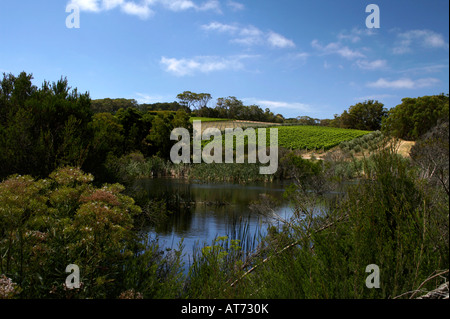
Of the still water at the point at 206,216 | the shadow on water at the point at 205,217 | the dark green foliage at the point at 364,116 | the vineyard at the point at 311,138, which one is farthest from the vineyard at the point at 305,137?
the shadow on water at the point at 205,217

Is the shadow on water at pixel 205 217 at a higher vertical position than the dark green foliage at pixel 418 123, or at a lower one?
lower

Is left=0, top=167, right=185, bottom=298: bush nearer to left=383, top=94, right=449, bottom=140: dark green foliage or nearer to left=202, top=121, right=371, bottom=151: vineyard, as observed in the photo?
left=383, top=94, right=449, bottom=140: dark green foliage

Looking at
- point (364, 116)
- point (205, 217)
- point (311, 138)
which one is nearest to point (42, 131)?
point (205, 217)

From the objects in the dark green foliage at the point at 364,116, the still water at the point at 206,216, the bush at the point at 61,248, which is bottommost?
the still water at the point at 206,216

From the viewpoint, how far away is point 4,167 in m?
8.13

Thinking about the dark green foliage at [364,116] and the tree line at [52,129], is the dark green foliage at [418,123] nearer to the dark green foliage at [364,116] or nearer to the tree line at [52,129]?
the tree line at [52,129]

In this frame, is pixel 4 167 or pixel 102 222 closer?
pixel 102 222

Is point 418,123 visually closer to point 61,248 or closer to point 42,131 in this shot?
point 61,248

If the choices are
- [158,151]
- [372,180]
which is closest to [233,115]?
[158,151]

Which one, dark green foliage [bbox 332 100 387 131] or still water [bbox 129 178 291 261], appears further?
dark green foliage [bbox 332 100 387 131]

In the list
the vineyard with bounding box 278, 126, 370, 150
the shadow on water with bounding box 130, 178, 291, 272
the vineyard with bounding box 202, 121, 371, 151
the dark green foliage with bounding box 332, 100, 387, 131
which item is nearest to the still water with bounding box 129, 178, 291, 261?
the shadow on water with bounding box 130, 178, 291, 272
